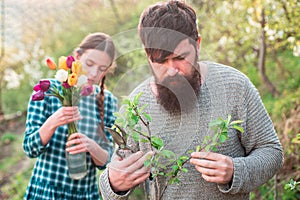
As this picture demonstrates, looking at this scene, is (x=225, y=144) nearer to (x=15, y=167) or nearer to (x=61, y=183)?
(x=61, y=183)

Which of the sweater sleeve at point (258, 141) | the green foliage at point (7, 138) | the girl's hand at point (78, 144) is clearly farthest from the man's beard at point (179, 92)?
the green foliage at point (7, 138)

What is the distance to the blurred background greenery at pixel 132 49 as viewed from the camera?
2719mm

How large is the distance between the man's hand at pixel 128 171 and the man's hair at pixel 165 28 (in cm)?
33

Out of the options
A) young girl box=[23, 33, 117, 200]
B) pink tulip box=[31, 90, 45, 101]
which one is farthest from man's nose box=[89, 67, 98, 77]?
pink tulip box=[31, 90, 45, 101]

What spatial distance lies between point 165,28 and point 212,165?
43 cm

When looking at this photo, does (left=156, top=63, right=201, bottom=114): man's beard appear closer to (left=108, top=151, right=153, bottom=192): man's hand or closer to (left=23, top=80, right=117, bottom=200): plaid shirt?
(left=108, top=151, right=153, bottom=192): man's hand

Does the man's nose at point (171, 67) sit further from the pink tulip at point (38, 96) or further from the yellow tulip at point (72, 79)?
the pink tulip at point (38, 96)

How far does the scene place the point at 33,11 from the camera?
8.35m

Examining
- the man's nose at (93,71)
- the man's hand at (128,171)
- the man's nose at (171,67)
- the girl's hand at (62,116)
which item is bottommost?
the man's hand at (128,171)

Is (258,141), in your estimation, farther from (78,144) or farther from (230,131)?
(78,144)

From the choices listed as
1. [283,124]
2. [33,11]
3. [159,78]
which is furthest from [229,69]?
[33,11]

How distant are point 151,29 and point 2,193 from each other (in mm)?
4563

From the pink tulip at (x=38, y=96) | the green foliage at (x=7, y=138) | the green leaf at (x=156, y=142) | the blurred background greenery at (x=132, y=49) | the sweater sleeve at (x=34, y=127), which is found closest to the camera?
the green leaf at (x=156, y=142)

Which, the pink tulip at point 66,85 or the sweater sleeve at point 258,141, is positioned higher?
the pink tulip at point 66,85
